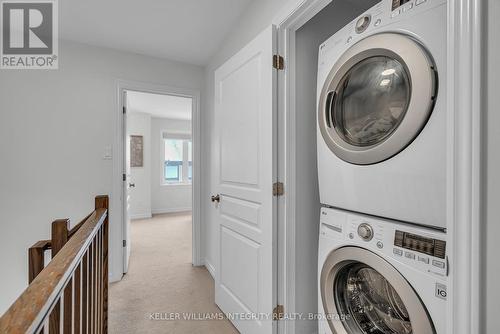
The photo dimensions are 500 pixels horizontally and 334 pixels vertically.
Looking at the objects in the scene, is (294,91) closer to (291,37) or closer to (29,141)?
(291,37)

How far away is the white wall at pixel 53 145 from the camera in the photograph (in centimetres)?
233

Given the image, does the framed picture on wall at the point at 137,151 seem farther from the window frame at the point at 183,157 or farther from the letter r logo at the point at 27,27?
the letter r logo at the point at 27,27

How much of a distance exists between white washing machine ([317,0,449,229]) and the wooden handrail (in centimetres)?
109

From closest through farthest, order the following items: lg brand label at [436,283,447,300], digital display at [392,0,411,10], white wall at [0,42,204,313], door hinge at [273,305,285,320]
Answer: lg brand label at [436,283,447,300] → digital display at [392,0,411,10] → door hinge at [273,305,285,320] → white wall at [0,42,204,313]

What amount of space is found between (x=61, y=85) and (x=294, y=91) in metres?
2.40

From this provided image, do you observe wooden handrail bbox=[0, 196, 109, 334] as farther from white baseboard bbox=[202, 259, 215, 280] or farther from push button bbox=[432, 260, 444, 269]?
white baseboard bbox=[202, 259, 215, 280]

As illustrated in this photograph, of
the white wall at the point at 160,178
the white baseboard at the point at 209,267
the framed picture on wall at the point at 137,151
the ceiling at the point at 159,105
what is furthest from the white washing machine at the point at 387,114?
the white wall at the point at 160,178

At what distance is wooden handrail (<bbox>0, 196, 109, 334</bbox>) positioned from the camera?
50cm

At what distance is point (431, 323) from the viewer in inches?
31.9

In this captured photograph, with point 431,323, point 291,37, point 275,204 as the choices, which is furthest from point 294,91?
point 431,323

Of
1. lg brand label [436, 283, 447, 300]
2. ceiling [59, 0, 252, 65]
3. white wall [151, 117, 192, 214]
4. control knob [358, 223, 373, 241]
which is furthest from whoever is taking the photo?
white wall [151, 117, 192, 214]

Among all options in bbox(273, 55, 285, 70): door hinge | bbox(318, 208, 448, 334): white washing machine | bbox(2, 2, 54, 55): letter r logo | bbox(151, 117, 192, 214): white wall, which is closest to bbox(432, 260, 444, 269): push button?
bbox(318, 208, 448, 334): white washing machine

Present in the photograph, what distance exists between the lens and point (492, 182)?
0.58m

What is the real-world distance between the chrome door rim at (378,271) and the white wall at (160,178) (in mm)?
5498
